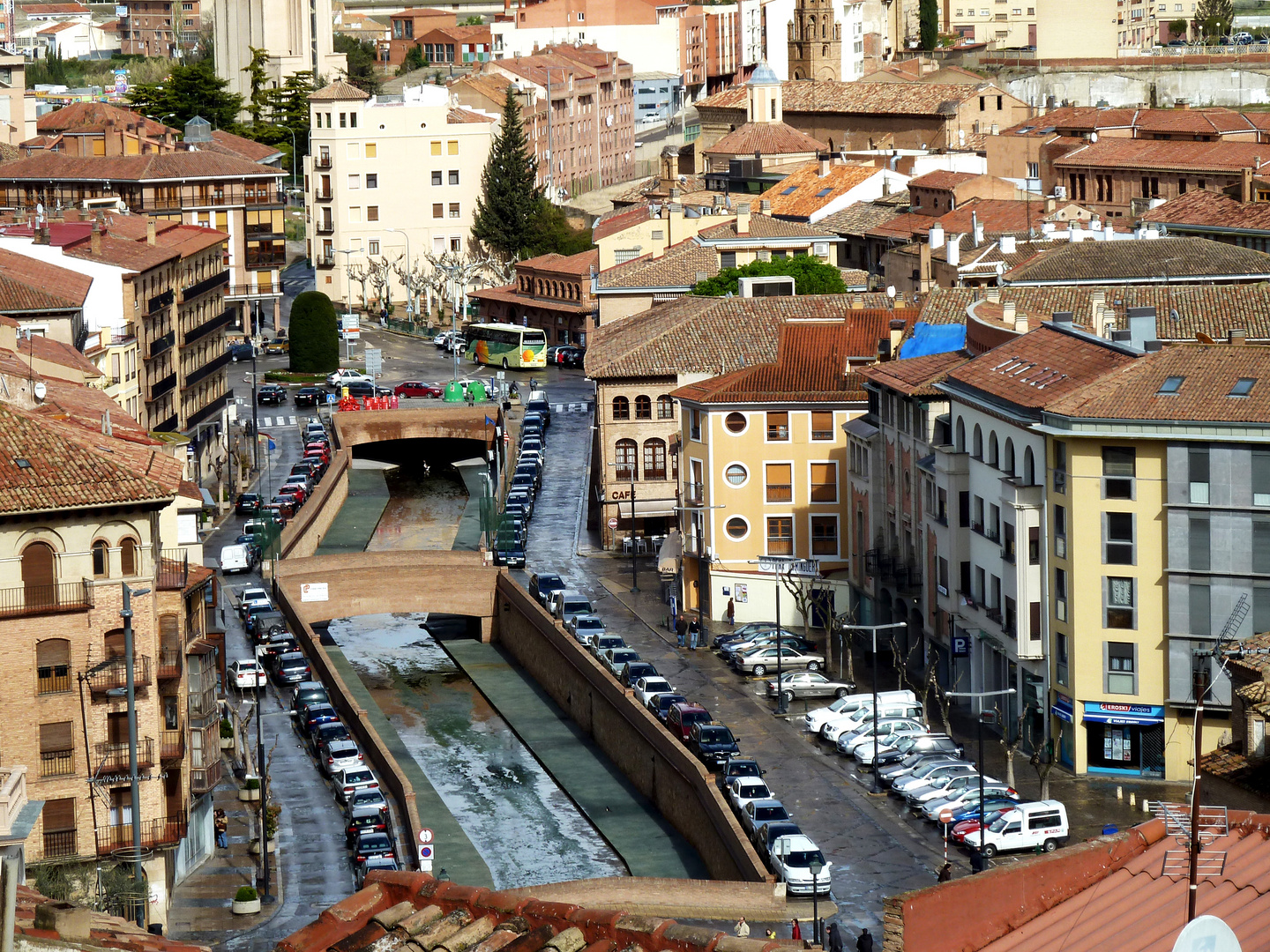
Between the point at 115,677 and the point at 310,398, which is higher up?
the point at 115,677

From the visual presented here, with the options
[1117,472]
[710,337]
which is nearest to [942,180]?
[710,337]

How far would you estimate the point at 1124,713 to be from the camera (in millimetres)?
64312

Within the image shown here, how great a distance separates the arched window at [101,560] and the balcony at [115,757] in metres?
3.96

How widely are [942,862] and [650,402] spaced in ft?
149

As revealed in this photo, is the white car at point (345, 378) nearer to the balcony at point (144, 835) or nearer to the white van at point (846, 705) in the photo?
the white van at point (846, 705)

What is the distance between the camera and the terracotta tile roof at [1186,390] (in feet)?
205

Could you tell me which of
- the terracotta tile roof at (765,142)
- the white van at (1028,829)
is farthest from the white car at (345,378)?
the white van at (1028,829)

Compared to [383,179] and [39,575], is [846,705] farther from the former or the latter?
[383,179]

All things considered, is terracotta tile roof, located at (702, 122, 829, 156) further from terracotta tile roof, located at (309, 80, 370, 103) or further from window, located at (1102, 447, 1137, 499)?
window, located at (1102, 447, 1137, 499)

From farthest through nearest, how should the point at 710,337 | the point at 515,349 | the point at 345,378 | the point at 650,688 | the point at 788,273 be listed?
1. the point at 515,349
2. the point at 345,378
3. the point at 788,273
4. the point at 710,337
5. the point at 650,688

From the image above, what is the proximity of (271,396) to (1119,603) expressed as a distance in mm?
79964

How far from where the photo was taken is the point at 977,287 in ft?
328

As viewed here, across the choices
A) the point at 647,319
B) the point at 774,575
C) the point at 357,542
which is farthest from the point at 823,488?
the point at 357,542

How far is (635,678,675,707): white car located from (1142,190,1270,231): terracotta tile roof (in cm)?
5648
